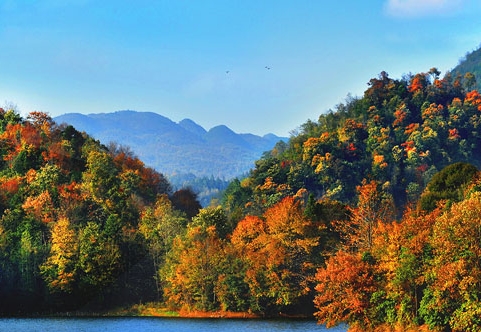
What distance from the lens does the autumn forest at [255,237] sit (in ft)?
141

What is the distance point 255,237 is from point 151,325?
536 inches

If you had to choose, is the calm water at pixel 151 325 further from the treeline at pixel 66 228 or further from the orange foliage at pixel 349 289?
the treeline at pixel 66 228

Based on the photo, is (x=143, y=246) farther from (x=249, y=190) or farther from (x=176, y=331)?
(x=249, y=190)

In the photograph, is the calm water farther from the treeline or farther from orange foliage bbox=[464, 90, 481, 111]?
orange foliage bbox=[464, 90, 481, 111]

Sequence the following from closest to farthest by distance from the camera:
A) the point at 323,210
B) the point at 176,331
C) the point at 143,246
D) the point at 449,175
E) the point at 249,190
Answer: the point at 176,331
the point at 449,175
the point at 323,210
the point at 143,246
the point at 249,190

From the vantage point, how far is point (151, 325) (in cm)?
5681

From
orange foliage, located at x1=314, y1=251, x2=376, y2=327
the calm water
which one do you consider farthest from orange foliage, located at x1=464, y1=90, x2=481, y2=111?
orange foliage, located at x1=314, y1=251, x2=376, y2=327

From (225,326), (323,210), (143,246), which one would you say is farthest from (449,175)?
(143,246)

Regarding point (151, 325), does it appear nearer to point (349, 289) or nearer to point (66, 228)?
point (66, 228)

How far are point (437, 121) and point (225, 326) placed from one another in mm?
65917

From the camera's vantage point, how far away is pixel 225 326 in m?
54.0

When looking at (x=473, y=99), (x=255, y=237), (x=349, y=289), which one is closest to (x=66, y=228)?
(x=255, y=237)

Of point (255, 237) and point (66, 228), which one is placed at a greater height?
point (66, 228)

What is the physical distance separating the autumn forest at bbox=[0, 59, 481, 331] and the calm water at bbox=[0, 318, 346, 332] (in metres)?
3.41
